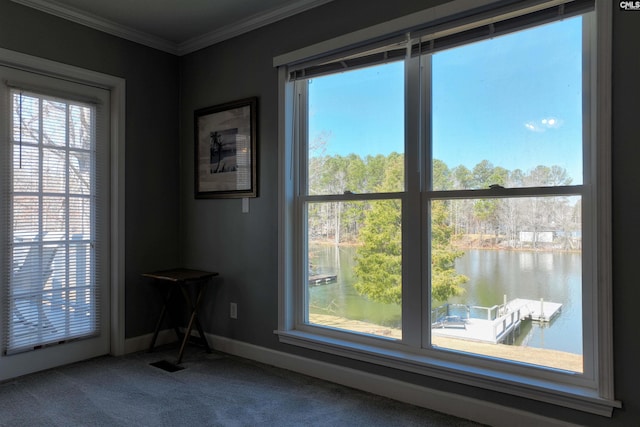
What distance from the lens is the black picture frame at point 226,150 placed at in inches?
121

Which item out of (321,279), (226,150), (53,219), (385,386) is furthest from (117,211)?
(385,386)

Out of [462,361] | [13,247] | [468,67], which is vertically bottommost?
[462,361]

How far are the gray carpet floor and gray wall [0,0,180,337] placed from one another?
2.14 feet

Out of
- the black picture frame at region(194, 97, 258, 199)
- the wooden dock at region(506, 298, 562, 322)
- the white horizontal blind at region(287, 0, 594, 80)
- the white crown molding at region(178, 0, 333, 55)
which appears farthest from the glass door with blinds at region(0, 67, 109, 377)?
the wooden dock at region(506, 298, 562, 322)

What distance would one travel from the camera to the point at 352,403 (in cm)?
232

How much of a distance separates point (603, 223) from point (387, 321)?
1.26 meters

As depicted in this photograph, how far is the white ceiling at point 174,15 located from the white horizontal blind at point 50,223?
0.61 m

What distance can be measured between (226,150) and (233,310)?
1.25 meters

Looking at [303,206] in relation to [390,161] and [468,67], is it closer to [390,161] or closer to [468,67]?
[390,161]

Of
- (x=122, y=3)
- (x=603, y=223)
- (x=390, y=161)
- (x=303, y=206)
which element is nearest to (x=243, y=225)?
(x=303, y=206)

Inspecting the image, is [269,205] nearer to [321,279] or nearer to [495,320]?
[321,279]

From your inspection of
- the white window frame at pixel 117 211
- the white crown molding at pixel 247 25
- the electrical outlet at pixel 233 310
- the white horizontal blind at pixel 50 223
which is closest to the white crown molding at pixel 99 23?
the white crown molding at pixel 247 25

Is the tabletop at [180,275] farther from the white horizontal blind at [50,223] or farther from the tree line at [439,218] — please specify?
the tree line at [439,218]

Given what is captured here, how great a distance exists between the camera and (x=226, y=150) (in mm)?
3238
